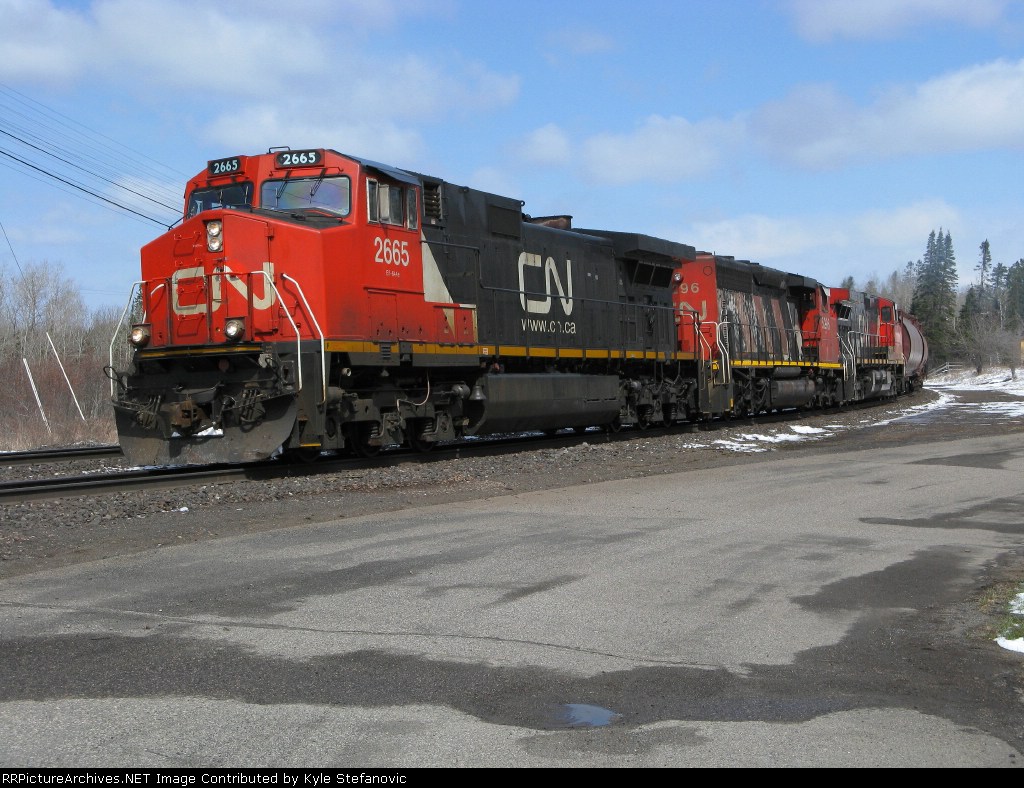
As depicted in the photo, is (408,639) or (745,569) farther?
(745,569)

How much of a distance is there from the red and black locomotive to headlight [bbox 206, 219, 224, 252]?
0.02 m

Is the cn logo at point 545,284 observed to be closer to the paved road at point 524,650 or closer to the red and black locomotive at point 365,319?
the red and black locomotive at point 365,319

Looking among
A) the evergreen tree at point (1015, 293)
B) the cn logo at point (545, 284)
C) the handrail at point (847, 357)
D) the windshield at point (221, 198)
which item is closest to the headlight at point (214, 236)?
the windshield at point (221, 198)

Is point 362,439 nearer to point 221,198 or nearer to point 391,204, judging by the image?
point 391,204

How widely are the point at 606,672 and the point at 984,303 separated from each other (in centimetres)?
18700

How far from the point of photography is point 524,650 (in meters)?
5.16

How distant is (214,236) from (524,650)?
907cm

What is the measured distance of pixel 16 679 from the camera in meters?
4.56

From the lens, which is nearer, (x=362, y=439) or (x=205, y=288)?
(x=205, y=288)

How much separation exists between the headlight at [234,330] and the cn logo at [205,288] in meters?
0.39

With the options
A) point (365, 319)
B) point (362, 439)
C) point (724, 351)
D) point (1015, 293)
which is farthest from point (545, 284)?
point (1015, 293)

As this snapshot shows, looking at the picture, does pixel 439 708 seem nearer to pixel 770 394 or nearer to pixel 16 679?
pixel 16 679

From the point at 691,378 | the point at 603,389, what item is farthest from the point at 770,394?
the point at 603,389

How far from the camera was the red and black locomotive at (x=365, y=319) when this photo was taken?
12.3 meters
